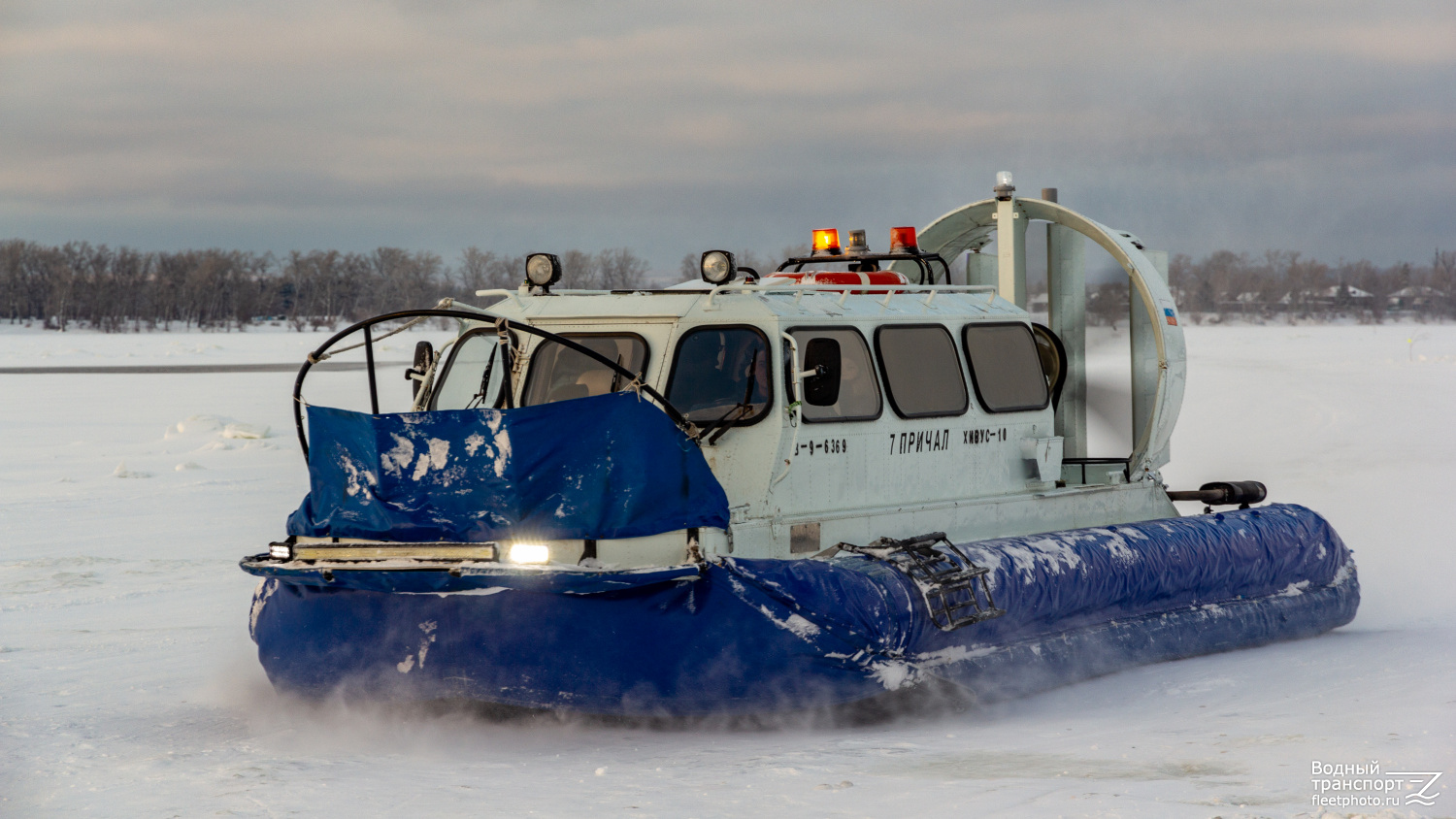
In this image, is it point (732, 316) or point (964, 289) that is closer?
point (732, 316)

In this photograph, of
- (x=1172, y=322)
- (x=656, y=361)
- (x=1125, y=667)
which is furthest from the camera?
(x=1172, y=322)

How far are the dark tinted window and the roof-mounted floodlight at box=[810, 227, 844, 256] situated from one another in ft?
5.57

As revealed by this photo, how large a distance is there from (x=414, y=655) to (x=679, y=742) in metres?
1.09

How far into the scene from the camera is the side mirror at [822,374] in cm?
636

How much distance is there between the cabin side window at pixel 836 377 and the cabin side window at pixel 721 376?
0.14m

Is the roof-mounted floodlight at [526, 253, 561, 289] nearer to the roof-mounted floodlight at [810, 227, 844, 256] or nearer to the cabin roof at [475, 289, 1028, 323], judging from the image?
the cabin roof at [475, 289, 1028, 323]

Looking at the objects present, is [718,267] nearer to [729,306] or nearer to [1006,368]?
[729,306]

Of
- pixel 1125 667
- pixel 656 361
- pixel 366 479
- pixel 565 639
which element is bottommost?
pixel 1125 667

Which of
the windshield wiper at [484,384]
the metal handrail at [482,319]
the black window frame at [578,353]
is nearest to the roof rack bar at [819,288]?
the black window frame at [578,353]

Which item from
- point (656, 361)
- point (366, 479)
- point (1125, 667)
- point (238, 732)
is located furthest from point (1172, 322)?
point (238, 732)

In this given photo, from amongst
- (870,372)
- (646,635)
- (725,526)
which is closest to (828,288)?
(870,372)

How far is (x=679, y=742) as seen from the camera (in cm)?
571

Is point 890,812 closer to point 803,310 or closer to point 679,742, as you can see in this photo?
point 679,742

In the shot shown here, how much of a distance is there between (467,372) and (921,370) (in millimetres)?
2118
